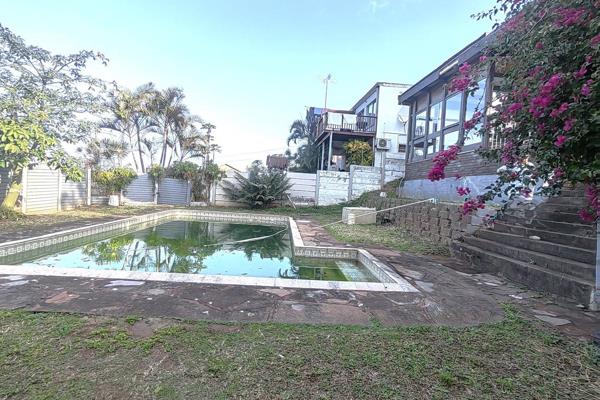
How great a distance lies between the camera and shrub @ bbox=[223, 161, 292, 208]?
15031 mm

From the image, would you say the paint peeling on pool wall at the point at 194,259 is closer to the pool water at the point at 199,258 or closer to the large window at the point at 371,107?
the pool water at the point at 199,258

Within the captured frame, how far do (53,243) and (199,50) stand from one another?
11.1 metres

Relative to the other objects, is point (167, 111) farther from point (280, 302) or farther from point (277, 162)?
point (280, 302)

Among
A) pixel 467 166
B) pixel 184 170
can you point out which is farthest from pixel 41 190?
pixel 467 166

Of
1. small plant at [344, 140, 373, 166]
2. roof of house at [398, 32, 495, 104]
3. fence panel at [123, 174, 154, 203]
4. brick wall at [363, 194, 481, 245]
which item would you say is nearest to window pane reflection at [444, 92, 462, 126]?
roof of house at [398, 32, 495, 104]

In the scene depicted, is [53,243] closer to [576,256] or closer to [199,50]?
[576,256]

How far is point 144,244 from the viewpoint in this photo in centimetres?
734

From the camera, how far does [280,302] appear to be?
121 inches

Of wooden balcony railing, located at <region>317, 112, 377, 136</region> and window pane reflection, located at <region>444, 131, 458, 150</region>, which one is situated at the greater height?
wooden balcony railing, located at <region>317, 112, 377, 136</region>

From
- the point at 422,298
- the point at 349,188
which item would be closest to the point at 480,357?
the point at 422,298

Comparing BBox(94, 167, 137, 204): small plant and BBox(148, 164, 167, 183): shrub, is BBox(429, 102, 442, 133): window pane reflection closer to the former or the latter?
BBox(148, 164, 167, 183): shrub

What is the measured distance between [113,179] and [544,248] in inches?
586

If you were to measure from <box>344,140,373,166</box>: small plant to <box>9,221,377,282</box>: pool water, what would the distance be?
8795 mm

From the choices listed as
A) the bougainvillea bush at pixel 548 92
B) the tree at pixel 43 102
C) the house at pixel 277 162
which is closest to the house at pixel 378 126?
the house at pixel 277 162
